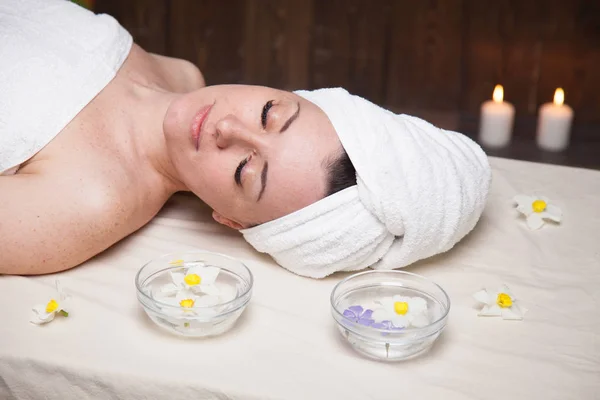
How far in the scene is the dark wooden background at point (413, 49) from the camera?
337 centimetres

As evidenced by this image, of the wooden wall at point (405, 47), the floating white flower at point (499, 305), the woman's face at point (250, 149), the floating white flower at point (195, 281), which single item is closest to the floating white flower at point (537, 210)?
the floating white flower at point (499, 305)

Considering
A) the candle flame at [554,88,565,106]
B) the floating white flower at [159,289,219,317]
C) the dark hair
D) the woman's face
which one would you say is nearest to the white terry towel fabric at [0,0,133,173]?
the woman's face

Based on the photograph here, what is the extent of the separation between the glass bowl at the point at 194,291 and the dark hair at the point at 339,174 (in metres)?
0.25

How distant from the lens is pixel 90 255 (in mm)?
1728

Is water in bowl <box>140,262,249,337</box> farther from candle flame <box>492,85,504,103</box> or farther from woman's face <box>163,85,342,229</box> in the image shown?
candle flame <box>492,85,504,103</box>

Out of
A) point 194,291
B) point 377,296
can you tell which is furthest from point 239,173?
point 377,296

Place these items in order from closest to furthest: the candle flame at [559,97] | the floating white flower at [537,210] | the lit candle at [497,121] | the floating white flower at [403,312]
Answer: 1. the floating white flower at [403,312]
2. the floating white flower at [537,210]
3. the candle flame at [559,97]
4. the lit candle at [497,121]

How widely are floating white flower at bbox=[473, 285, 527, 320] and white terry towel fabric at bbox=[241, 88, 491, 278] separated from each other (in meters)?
0.16

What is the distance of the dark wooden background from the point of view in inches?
133

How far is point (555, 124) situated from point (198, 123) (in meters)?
1.98

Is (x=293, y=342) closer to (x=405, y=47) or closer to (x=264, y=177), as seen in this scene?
(x=264, y=177)

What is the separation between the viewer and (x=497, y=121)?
3311 mm

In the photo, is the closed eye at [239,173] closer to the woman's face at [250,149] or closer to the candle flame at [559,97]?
the woman's face at [250,149]

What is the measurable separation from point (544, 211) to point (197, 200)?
89 cm
